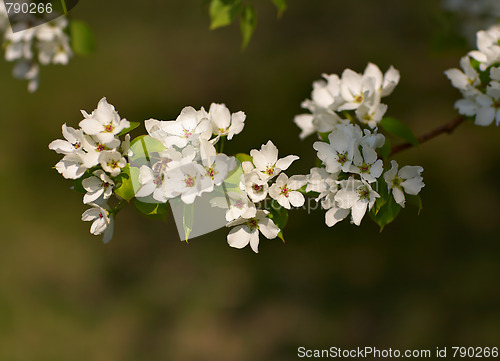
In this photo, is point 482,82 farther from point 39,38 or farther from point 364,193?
point 39,38

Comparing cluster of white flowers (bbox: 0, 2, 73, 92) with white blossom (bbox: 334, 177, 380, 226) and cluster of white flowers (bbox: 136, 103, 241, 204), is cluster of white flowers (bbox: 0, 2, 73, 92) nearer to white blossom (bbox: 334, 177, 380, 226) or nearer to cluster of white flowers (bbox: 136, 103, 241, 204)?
cluster of white flowers (bbox: 136, 103, 241, 204)

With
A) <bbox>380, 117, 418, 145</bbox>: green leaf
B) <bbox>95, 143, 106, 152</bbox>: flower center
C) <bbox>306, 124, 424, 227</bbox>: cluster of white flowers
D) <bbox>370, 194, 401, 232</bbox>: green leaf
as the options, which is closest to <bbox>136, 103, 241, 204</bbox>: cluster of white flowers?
<bbox>95, 143, 106, 152</bbox>: flower center

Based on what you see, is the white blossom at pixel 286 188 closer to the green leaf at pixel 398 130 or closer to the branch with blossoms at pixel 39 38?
the green leaf at pixel 398 130

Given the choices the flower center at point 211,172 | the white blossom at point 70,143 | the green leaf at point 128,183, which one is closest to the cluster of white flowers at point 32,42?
the white blossom at point 70,143

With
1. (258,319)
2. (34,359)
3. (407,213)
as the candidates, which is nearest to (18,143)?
(34,359)

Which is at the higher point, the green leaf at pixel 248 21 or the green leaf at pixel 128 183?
the green leaf at pixel 248 21

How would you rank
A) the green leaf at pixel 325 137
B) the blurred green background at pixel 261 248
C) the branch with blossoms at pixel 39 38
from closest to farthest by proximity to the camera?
the green leaf at pixel 325 137 → the branch with blossoms at pixel 39 38 → the blurred green background at pixel 261 248
